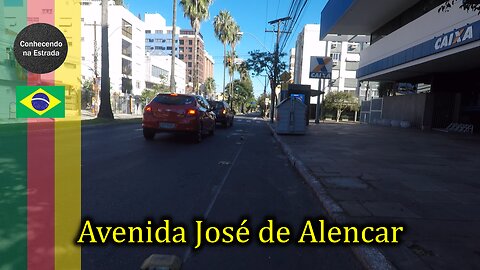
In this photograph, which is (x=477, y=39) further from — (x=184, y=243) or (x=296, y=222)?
(x=184, y=243)

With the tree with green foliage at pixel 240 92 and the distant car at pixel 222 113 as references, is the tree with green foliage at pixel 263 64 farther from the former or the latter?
the tree with green foliage at pixel 240 92

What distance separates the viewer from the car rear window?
1159cm

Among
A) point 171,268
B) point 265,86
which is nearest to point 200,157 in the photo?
point 171,268

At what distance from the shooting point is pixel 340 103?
49.2m

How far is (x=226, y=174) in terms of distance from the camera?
717 centimetres

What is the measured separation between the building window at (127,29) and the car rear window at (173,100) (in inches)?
1886

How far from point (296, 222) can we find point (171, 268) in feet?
9.08

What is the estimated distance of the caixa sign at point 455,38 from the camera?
1334 centimetres

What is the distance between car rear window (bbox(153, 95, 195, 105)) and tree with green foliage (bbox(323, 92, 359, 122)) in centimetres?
3993

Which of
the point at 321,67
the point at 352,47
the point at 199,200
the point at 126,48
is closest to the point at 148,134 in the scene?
the point at 199,200

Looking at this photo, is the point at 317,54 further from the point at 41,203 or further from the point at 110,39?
the point at 41,203


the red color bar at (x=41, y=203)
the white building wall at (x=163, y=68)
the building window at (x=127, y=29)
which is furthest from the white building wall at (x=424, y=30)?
the white building wall at (x=163, y=68)

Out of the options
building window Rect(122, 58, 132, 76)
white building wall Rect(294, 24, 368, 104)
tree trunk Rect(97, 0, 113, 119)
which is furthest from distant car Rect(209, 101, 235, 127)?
A: white building wall Rect(294, 24, 368, 104)

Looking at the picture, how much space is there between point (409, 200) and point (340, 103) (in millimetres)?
45661
